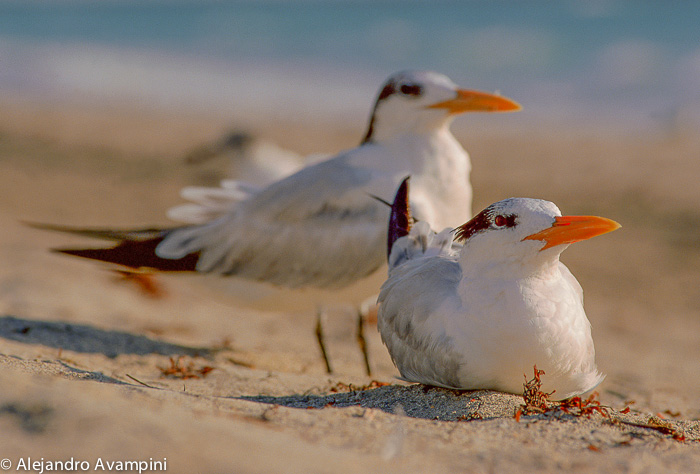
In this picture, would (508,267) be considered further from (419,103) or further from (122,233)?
(122,233)

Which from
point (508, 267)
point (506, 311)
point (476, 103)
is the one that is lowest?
point (506, 311)

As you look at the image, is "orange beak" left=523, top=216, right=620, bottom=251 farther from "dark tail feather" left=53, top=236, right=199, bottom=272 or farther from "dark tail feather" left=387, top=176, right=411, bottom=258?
"dark tail feather" left=53, top=236, right=199, bottom=272

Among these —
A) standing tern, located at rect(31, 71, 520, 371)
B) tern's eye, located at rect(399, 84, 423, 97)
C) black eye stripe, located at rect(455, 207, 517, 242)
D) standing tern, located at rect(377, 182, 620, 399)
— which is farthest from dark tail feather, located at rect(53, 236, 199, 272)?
black eye stripe, located at rect(455, 207, 517, 242)

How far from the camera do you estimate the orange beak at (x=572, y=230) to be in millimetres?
2764

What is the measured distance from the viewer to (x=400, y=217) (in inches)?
147

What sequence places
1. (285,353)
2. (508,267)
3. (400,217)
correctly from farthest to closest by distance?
(285,353) < (400,217) < (508,267)

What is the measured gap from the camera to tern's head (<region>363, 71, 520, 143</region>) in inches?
181

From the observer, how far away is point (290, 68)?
91.7ft

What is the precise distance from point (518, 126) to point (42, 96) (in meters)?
14.3

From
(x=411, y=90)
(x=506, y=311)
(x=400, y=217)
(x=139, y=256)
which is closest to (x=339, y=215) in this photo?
(x=400, y=217)

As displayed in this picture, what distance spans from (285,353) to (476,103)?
7.27 ft

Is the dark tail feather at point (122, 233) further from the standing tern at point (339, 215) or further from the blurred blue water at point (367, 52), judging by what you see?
the blurred blue water at point (367, 52)

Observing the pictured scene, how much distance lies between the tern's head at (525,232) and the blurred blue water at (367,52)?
17.1 m

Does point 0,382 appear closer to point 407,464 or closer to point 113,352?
point 407,464
